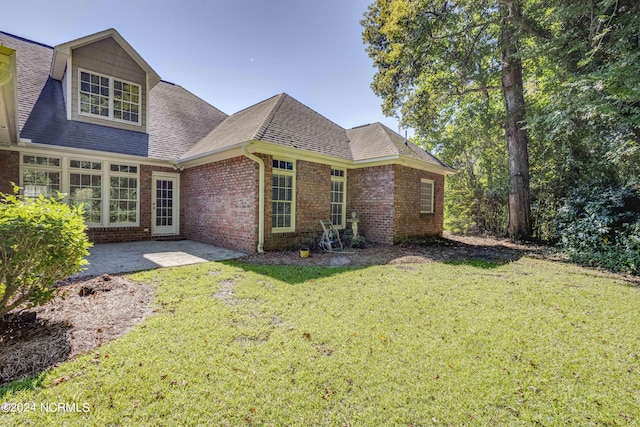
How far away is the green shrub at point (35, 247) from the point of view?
2822 mm

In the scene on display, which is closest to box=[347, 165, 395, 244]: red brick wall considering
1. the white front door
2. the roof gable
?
the white front door

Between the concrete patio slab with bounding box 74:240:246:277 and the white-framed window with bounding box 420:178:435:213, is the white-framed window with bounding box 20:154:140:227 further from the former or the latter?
the white-framed window with bounding box 420:178:435:213

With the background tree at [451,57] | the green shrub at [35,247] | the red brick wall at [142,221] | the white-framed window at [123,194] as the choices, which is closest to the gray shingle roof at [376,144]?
the background tree at [451,57]

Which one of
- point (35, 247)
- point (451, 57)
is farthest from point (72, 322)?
point (451, 57)

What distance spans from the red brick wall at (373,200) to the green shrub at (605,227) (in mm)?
5362

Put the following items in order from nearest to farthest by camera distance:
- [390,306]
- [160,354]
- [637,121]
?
[160,354] < [390,306] < [637,121]

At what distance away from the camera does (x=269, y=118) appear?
9.04 meters

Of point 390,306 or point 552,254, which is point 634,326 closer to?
point 390,306

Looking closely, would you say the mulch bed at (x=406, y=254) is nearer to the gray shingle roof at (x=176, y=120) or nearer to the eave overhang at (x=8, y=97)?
the eave overhang at (x=8, y=97)

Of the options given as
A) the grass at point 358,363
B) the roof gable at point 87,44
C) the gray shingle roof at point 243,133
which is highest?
the roof gable at point 87,44

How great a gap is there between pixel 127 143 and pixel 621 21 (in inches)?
569

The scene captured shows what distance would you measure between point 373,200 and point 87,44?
37.0 feet

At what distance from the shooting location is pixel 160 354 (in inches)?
110

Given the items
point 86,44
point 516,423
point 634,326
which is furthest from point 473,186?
point 86,44
